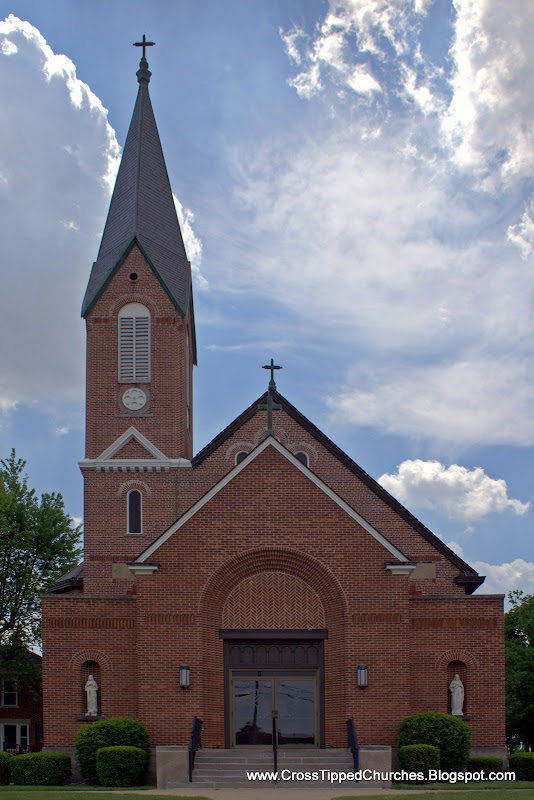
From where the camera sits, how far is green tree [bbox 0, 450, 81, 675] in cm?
4388

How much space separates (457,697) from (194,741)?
763 centimetres

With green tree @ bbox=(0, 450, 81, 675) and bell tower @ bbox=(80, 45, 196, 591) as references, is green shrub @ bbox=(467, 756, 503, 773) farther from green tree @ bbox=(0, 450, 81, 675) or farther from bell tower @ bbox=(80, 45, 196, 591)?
green tree @ bbox=(0, 450, 81, 675)

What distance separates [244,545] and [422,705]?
266 inches

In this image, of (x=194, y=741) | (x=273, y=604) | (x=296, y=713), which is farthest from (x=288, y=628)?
(x=194, y=741)

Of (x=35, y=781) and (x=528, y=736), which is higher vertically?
(x=35, y=781)

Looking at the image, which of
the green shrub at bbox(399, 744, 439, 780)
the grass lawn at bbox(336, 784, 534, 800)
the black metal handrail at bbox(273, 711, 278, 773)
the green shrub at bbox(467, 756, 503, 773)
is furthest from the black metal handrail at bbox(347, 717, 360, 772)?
the green shrub at bbox(467, 756, 503, 773)

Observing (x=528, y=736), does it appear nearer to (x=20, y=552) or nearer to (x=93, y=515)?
(x=20, y=552)

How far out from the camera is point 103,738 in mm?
25047

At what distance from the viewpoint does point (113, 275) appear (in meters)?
34.0

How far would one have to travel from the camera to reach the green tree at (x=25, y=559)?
144 feet

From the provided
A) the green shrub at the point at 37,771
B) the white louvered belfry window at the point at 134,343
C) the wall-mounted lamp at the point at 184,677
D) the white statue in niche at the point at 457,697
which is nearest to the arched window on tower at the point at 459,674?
the white statue in niche at the point at 457,697

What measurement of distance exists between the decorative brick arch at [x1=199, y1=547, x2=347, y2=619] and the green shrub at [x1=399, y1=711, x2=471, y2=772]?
348 cm

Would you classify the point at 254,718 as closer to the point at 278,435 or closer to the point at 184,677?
the point at 184,677

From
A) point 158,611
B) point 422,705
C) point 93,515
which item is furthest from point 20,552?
point 422,705
